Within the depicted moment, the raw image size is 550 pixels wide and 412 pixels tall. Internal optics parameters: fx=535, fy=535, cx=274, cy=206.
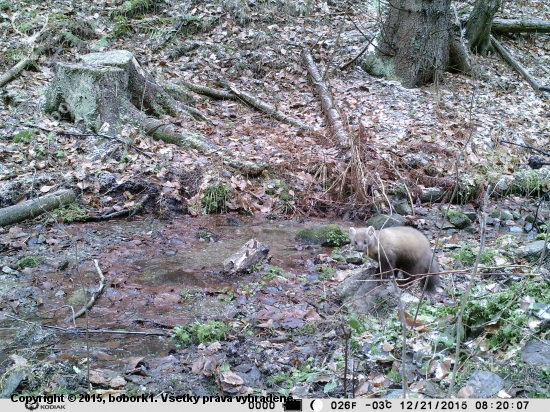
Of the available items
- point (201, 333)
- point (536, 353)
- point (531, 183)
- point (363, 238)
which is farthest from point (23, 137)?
point (531, 183)

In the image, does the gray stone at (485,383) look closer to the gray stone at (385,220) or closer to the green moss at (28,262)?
the gray stone at (385,220)

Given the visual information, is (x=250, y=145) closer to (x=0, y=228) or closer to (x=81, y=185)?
(x=81, y=185)

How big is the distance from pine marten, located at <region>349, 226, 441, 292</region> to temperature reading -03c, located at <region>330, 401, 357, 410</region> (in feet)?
7.47

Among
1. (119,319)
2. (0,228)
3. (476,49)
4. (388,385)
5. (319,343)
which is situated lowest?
(0,228)

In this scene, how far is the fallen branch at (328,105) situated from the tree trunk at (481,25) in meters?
4.09

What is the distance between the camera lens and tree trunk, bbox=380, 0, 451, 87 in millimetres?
11711

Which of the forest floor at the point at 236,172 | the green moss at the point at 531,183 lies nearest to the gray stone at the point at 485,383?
the forest floor at the point at 236,172

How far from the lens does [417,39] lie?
11.9 meters

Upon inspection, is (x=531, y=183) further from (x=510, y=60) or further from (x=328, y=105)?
(x=510, y=60)

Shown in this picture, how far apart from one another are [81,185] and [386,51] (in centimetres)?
→ 777

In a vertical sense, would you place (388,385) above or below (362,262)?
above

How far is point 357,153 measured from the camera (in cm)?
840

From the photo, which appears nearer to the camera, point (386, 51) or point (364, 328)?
point (364, 328)

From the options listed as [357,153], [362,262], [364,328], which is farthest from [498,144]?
[364,328]
